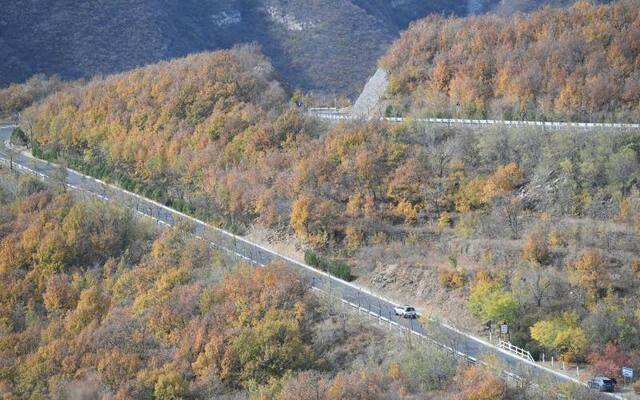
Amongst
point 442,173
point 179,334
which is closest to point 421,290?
point 442,173

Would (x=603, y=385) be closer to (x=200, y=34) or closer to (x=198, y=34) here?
(x=198, y=34)

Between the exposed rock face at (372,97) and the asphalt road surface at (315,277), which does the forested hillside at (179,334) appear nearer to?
the asphalt road surface at (315,277)

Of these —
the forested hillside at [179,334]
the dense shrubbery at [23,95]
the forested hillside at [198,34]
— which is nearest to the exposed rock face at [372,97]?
the forested hillside at [179,334]

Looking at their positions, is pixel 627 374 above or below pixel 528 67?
below

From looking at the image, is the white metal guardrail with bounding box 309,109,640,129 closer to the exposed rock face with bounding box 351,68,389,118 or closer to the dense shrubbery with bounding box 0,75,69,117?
the exposed rock face with bounding box 351,68,389,118

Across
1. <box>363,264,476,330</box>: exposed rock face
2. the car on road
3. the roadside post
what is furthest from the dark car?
the car on road

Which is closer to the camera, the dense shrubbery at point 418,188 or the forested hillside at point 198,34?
the dense shrubbery at point 418,188

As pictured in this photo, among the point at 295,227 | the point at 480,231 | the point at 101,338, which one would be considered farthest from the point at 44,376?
the point at 480,231
